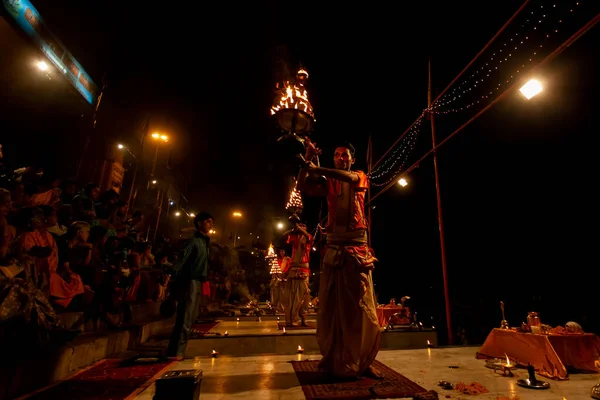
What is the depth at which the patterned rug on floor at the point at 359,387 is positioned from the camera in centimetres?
275

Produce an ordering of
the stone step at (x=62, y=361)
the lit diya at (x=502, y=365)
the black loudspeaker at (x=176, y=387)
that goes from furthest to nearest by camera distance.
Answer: the lit diya at (x=502, y=365) → the stone step at (x=62, y=361) → the black loudspeaker at (x=176, y=387)

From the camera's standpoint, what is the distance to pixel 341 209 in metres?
3.83

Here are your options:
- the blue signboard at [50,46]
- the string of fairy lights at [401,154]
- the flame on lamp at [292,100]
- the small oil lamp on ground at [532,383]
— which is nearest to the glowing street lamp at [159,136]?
Result: the blue signboard at [50,46]

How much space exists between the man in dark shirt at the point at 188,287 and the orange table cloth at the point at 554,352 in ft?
15.8

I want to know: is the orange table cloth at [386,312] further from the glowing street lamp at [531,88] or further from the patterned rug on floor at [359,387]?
the glowing street lamp at [531,88]

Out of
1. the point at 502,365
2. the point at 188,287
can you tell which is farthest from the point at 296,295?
the point at 502,365

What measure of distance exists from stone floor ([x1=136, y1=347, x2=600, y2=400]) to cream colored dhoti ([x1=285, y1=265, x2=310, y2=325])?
10.1 ft

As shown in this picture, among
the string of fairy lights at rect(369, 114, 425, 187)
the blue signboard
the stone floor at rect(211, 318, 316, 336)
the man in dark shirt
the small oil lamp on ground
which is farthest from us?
the string of fairy lights at rect(369, 114, 425, 187)

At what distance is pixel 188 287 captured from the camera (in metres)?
4.77

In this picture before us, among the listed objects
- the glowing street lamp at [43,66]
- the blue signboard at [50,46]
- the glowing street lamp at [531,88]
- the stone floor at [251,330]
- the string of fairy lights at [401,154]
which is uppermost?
the blue signboard at [50,46]

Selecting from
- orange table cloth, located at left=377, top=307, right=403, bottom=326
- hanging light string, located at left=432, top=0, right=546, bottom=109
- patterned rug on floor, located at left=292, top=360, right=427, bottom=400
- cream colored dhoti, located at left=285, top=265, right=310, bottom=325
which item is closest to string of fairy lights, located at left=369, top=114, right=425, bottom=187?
hanging light string, located at left=432, top=0, right=546, bottom=109

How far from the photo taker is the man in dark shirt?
180 inches

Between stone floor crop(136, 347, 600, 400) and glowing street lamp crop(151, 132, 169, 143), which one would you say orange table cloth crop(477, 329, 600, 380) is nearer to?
stone floor crop(136, 347, 600, 400)

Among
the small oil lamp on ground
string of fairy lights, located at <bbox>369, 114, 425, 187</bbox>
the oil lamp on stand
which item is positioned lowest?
the small oil lamp on ground
